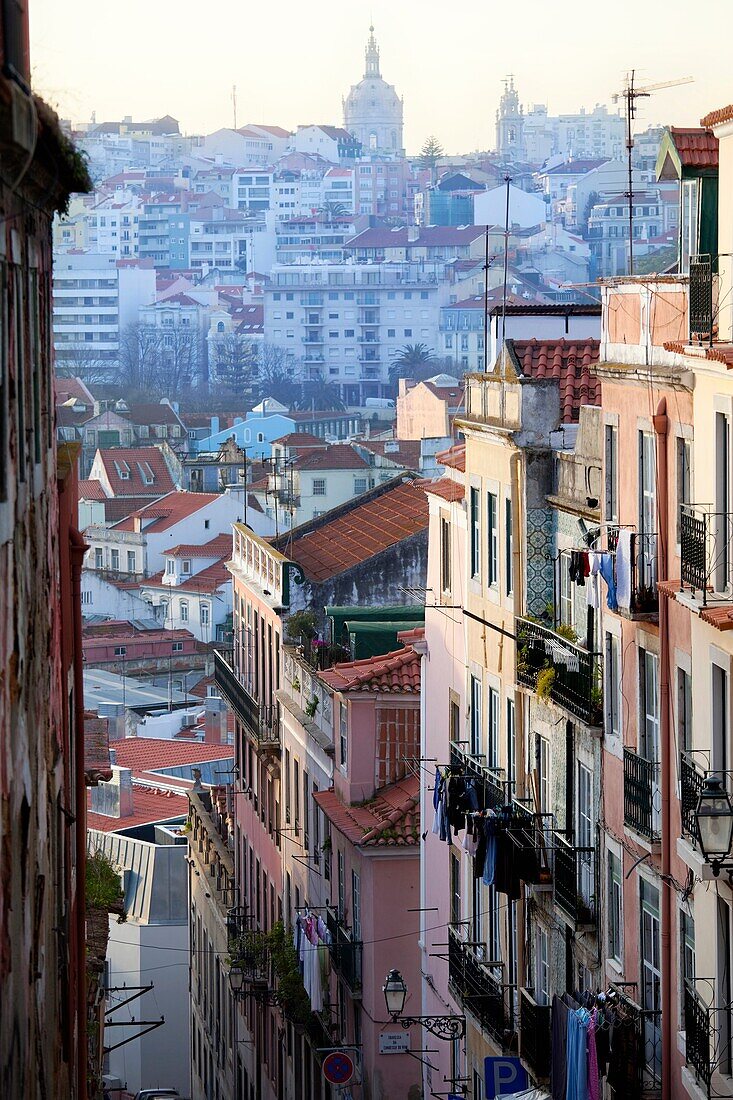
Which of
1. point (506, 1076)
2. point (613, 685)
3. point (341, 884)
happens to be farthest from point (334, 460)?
point (613, 685)

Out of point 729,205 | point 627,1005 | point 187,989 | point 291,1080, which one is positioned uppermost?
point 729,205

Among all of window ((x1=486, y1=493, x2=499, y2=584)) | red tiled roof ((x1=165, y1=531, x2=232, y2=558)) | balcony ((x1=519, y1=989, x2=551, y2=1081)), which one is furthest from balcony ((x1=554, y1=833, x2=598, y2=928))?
red tiled roof ((x1=165, y1=531, x2=232, y2=558))

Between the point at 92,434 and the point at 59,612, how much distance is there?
12621 cm

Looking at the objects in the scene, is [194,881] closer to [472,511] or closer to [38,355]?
[472,511]

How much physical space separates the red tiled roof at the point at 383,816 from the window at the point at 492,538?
4659 mm

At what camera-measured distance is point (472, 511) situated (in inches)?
858

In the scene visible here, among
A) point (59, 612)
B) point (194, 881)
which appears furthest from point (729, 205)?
point (194, 881)

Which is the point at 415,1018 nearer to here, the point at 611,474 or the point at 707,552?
the point at 611,474

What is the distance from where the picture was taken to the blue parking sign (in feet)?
61.6

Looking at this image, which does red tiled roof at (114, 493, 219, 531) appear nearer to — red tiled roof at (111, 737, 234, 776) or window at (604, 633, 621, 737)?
red tiled roof at (111, 737, 234, 776)

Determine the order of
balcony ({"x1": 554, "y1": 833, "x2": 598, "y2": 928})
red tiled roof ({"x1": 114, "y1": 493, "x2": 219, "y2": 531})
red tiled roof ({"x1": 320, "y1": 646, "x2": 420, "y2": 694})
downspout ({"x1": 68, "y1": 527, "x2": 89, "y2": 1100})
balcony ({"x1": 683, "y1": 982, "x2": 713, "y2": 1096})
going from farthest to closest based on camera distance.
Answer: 1. red tiled roof ({"x1": 114, "y1": 493, "x2": 219, "y2": 531})
2. red tiled roof ({"x1": 320, "y1": 646, "x2": 420, "y2": 694})
3. balcony ({"x1": 554, "y1": 833, "x2": 598, "y2": 928})
4. downspout ({"x1": 68, "y1": 527, "x2": 89, "y2": 1100})
5. balcony ({"x1": 683, "y1": 982, "x2": 713, "y2": 1096})

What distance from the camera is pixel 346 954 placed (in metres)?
25.1

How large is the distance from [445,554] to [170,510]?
78.7m

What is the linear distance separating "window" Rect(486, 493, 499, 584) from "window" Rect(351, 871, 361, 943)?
5564mm
